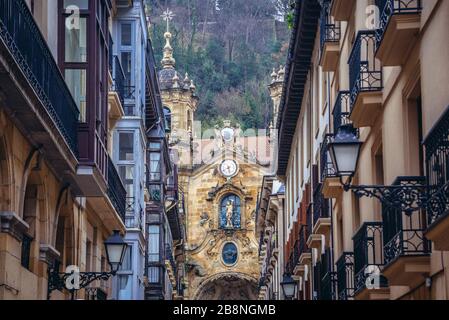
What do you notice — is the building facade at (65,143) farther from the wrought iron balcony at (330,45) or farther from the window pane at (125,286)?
the wrought iron balcony at (330,45)

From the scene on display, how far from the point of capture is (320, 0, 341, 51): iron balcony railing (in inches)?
976

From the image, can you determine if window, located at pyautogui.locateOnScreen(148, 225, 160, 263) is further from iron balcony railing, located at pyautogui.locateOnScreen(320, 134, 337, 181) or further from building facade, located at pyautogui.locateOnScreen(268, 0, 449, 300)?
iron balcony railing, located at pyautogui.locateOnScreen(320, 134, 337, 181)

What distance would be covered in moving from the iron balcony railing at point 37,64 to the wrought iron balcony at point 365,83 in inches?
184

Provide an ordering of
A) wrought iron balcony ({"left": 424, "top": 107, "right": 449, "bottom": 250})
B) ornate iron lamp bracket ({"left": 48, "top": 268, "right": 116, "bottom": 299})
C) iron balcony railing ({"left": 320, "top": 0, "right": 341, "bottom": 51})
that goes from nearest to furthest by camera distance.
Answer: wrought iron balcony ({"left": 424, "top": 107, "right": 449, "bottom": 250}), ornate iron lamp bracket ({"left": 48, "top": 268, "right": 116, "bottom": 299}), iron balcony railing ({"left": 320, "top": 0, "right": 341, "bottom": 51})

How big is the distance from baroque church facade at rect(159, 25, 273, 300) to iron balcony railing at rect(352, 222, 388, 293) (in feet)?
237

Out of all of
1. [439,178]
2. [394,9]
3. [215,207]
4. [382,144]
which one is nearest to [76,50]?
[382,144]

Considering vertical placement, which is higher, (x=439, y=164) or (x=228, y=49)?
(x=228, y=49)

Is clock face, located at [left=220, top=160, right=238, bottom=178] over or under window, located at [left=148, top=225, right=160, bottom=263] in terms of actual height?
over

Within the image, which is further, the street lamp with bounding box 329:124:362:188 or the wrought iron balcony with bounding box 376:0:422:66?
the wrought iron balcony with bounding box 376:0:422:66

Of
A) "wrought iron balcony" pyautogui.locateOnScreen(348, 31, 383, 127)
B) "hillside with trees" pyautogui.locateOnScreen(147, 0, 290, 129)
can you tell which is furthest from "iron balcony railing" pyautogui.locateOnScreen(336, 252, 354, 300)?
"hillside with trees" pyautogui.locateOnScreen(147, 0, 290, 129)

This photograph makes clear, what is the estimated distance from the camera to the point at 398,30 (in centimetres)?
1481

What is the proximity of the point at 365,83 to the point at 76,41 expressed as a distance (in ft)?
25.5

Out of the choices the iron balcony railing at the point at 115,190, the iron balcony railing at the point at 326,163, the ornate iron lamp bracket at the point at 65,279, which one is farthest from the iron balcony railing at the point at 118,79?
the ornate iron lamp bracket at the point at 65,279

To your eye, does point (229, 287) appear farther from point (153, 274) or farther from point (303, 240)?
point (303, 240)
